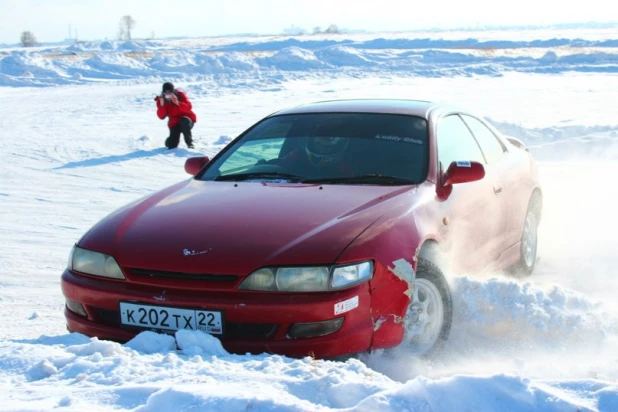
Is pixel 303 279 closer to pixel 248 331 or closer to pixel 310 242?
pixel 310 242

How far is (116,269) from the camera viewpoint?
12.1 ft

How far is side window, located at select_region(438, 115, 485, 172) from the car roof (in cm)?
13

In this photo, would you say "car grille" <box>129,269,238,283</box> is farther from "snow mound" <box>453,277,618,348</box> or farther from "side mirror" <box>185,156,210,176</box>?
"side mirror" <box>185,156,210,176</box>

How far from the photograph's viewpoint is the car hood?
3488 mm

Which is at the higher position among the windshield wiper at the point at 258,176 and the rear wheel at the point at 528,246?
the windshield wiper at the point at 258,176

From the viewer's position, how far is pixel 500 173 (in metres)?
5.29

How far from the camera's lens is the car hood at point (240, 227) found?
11.4 ft

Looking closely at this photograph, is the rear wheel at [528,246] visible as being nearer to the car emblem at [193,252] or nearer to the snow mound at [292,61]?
the car emblem at [193,252]

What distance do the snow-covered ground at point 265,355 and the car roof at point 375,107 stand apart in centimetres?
117

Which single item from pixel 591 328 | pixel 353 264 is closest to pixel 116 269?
pixel 353 264

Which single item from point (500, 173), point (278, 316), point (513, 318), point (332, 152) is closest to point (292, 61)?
point (500, 173)

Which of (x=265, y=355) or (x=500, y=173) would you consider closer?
(x=265, y=355)

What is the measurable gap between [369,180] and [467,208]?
64cm

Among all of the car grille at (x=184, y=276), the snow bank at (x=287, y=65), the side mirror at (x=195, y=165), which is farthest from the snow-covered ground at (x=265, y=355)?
the snow bank at (x=287, y=65)
